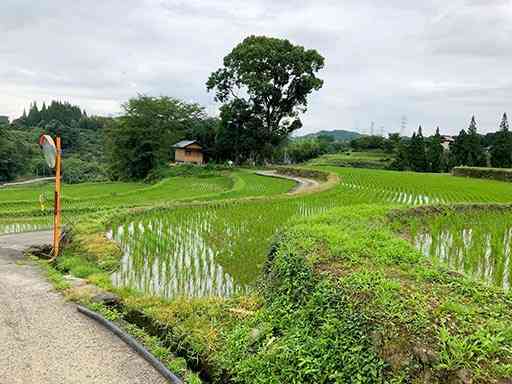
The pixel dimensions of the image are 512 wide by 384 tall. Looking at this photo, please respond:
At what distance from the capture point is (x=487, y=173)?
28125mm

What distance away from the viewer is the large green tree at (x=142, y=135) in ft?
123

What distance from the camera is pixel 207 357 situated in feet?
13.5

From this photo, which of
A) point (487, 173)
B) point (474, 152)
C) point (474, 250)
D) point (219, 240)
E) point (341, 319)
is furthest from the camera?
point (474, 152)

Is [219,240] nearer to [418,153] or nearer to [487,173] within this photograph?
[487,173]

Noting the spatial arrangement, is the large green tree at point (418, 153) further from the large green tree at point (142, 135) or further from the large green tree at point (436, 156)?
the large green tree at point (142, 135)

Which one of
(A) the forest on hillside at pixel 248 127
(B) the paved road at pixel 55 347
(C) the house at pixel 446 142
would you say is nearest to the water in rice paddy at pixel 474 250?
(B) the paved road at pixel 55 347

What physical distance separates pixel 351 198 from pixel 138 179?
28.0 m

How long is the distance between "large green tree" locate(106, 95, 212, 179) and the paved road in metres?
32.7

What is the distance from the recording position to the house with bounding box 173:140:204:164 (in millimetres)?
44969

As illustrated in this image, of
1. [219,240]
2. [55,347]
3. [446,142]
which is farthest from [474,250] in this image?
[446,142]

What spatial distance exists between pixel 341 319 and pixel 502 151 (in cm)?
4196

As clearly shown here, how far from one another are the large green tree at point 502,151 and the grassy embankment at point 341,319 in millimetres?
39236

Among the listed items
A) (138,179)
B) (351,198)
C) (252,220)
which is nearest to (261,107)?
(138,179)

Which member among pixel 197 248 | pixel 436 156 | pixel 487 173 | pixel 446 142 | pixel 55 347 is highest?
pixel 446 142
